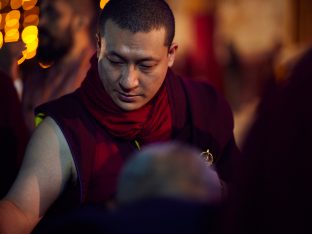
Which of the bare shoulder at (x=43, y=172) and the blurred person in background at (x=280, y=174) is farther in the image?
the bare shoulder at (x=43, y=172)

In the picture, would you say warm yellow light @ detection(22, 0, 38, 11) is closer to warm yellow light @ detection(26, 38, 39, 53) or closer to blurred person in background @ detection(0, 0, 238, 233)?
warm yellow light @ detection(26, 38, 39, 53)

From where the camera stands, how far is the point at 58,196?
2934mm

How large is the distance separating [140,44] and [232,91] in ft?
16.2

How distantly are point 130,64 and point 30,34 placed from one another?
1892 mm

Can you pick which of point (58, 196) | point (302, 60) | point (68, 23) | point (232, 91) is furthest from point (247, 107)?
point (302, 60)

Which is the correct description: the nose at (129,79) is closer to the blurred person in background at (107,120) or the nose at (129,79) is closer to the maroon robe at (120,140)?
the blurred person in background at (107,120)

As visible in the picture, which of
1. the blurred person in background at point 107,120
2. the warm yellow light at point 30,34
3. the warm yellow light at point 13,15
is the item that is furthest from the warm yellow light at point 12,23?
the blurred person in background at point 107,120

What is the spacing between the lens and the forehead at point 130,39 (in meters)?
2.92

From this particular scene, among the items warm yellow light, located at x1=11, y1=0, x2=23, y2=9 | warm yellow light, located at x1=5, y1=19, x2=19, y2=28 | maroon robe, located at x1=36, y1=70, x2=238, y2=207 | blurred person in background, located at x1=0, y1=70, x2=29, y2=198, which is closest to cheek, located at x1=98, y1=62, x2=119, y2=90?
maroon robe, located at x1=36, y1=70, x2=238, y2=207

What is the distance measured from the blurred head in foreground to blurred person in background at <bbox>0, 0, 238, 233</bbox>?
1.18 metres

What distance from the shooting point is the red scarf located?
3.04 metres

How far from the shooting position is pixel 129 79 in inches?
114

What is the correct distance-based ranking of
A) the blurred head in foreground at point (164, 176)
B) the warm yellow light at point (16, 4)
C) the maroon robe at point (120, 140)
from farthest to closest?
the warm yellow light at point (16, 4)
the maroon robe at point (120, 140)
the blurred head in foreground at point (164, 176)

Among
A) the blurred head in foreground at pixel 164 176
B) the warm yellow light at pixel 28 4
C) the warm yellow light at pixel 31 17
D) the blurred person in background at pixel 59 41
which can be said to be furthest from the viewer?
the warm yellow light at pixel 28 4
